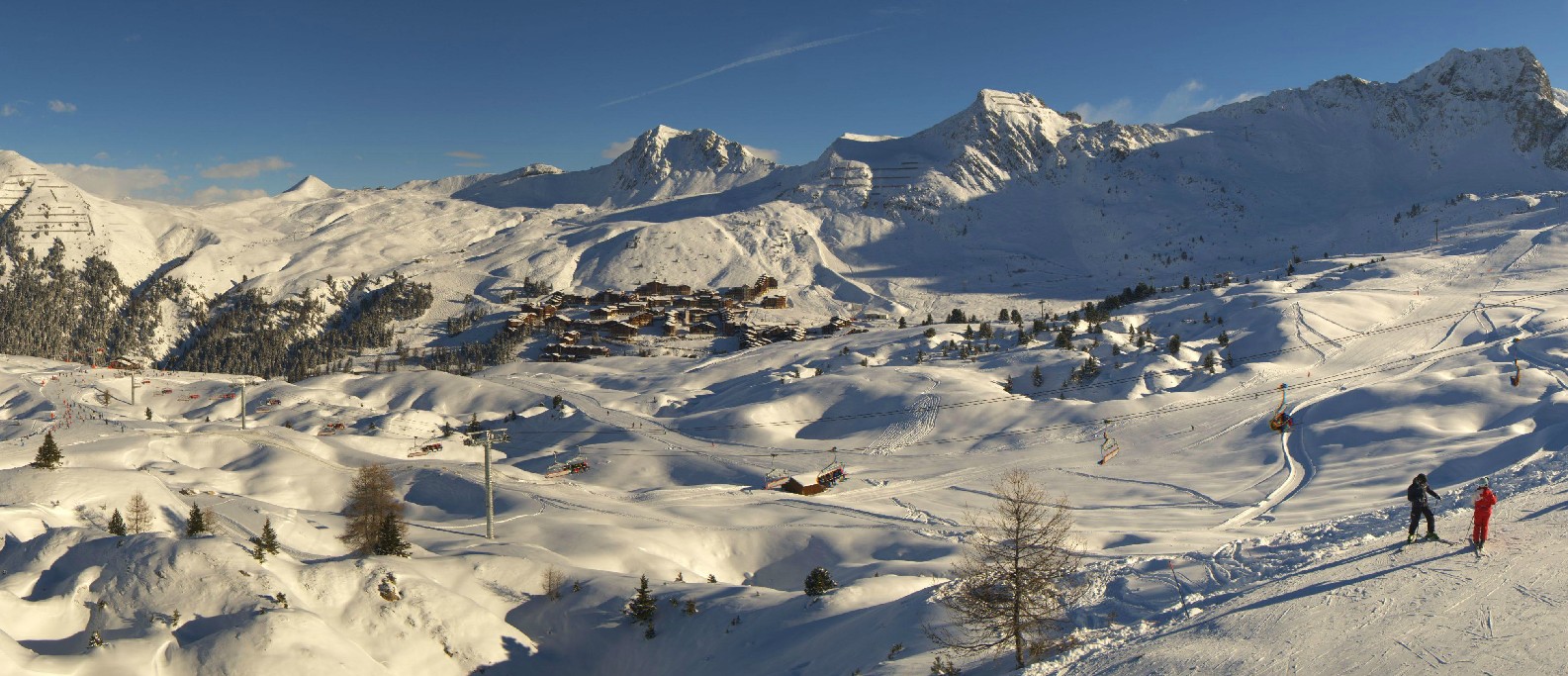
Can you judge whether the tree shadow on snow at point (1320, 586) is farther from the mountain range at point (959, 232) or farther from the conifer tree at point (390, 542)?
the mountain range at point (959, 232)

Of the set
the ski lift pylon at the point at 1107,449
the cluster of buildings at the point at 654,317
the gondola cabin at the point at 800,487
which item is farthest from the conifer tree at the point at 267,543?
the cluster of buildings at the point at 654,317

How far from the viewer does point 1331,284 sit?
95312mm

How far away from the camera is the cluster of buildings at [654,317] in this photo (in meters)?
114

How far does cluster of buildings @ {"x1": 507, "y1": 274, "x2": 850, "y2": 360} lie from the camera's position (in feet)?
373

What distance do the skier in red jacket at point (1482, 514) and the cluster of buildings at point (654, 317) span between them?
94786 millimetres

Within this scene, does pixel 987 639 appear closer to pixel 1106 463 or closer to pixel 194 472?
pixel 1106 463

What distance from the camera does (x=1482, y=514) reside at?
1708 centimetres

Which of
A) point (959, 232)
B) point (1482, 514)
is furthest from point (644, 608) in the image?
point (959, 232)

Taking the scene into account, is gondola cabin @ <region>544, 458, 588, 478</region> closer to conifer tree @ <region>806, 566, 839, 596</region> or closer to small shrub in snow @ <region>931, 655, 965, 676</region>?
conifer tree @ <region>806, 566, 839, 596</region>

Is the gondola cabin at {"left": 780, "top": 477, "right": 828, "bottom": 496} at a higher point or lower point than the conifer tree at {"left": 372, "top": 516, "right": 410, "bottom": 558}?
lower

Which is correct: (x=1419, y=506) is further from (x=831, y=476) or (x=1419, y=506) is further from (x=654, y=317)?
(x=654, y=317)

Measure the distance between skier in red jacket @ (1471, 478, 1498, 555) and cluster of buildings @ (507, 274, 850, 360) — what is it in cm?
9479

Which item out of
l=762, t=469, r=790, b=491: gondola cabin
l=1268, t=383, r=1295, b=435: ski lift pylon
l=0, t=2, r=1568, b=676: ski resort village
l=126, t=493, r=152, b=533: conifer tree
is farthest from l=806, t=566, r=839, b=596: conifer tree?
l=1268, t=383, r=1295, b=435: ski lift pylon

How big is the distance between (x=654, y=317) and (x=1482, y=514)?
379ft
